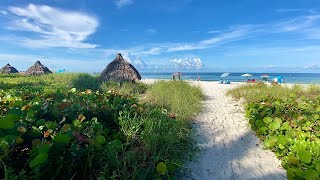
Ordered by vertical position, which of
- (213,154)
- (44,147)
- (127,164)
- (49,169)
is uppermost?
(44,147)

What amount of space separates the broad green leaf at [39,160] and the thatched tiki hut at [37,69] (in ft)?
79.0

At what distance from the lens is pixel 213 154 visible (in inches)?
173

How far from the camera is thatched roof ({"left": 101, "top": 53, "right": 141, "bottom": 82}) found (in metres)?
13.1

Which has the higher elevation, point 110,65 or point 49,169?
point 110,65

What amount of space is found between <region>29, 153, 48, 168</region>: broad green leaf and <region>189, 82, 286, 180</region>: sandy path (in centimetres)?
207

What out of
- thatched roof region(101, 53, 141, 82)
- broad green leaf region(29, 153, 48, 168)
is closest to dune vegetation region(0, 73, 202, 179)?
broad green leaf region(29, 153, 48, 168)

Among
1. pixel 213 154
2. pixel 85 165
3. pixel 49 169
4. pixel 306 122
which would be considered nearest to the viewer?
pixel 49 169

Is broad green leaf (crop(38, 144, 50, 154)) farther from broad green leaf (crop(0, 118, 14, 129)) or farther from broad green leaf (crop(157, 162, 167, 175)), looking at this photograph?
broad green leaf (crop(157, 162, 167, 175))

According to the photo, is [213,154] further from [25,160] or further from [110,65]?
[110,65]

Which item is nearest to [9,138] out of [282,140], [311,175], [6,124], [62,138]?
[6,124]

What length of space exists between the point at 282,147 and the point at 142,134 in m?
2.23

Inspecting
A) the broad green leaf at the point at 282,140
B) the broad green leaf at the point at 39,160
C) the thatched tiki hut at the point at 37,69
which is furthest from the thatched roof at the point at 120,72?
the thatched tiki hut at the point at 37,69

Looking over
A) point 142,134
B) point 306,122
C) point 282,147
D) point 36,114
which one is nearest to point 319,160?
point 282,147

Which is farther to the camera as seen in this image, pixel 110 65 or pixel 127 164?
pixel 110 65
